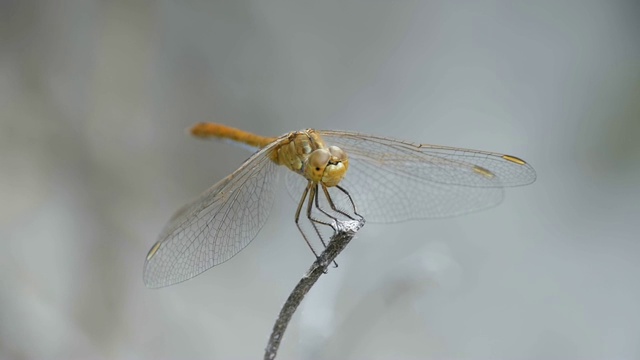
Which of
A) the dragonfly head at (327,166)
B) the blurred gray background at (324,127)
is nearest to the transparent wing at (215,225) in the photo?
the dragonfly head at (327,166)

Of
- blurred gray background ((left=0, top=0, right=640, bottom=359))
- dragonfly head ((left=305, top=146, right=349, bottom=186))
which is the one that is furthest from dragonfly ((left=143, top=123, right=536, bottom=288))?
blurred gray background ((left=0, top=0, right=640, bottom=359))

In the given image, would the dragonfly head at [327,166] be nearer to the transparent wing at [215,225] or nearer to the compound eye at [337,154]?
the compound eye at [337,154]

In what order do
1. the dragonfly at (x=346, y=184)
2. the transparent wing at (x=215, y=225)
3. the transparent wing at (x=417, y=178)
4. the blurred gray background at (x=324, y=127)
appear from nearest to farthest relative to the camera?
the transparent wing at (x=215, y=225) → the dragonfly at (x=346, y=184) → the transparent wing at (x=417, y=178) → the blurred gray background at (x=324, y=127)

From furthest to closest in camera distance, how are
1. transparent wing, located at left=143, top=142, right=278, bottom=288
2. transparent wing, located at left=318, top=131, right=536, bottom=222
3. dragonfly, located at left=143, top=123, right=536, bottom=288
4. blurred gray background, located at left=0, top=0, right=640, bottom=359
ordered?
blurred gray background, located at left=0, top=0, right=640, bottom=359 < transparent wing, located at left=318, top=131, right=536, bottom=222 < dragonfly, located at left=143, top=123, right=536, bottom=288 < transparent wing, located at left=143, top=142, right=278, bottom=288

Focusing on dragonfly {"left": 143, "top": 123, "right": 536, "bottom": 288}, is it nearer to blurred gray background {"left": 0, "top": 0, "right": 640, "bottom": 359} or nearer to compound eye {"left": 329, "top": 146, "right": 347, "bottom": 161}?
compound eye {"left": 329, "top": 146, "right": 347, "bottom": 161}

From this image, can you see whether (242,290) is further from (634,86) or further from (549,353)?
(634,86)
